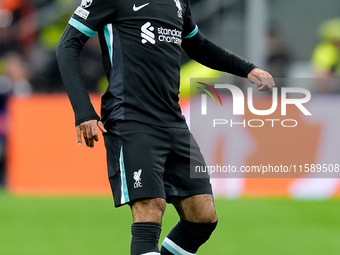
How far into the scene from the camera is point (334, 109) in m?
10.3

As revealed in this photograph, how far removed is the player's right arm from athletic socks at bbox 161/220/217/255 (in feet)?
2.66

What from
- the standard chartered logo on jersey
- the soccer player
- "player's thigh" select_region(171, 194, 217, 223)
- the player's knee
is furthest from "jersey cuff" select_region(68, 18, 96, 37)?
"player's thigh" select_region(171, 194, 217, 223)

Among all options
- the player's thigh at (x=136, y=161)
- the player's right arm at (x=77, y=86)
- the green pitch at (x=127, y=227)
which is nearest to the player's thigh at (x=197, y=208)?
the player's thigh at (x=136, y=161)

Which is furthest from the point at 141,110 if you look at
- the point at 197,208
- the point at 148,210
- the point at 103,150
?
the point at 103,150

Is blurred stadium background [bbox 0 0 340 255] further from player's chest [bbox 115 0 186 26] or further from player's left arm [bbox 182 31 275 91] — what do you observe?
player's chest [bbox 115 0 186 26]

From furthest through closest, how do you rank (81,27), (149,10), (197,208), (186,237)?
(186,237) < (197,208) < (149,10) < (81,27)

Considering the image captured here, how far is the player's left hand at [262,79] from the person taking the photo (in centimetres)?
475

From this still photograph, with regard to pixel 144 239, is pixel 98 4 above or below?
above

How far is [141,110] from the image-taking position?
14.3 feet

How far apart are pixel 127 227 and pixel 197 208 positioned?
12.2ft

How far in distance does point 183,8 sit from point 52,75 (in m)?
8.74

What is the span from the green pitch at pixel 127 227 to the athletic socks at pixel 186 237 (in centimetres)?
193

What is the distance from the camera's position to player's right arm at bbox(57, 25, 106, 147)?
13.8ft

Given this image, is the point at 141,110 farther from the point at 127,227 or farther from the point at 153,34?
the point at 127,227
